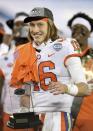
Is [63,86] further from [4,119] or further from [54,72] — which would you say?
[4,119]

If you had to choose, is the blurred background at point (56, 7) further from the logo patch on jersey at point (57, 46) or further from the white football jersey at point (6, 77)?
the logo patch on jersey at point (57, 46)

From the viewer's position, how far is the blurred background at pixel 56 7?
757 centimetres

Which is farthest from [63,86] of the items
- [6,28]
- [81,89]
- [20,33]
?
[6,28]

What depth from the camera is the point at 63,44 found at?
436 cm

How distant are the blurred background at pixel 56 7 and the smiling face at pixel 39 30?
2.92m

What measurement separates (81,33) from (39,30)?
1.56m

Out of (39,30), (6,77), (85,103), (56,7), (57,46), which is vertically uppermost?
(56,7)

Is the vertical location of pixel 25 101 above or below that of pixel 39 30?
below

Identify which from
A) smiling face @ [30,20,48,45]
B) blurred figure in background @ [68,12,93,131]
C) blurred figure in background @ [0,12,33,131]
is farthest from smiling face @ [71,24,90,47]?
smiling face @ [30,20,48,45]

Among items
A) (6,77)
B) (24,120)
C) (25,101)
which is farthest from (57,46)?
(6,77)

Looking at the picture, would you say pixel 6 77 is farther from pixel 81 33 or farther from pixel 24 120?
pixel 24 120

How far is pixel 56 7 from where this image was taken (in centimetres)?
780

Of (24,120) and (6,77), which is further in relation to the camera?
(6,77)

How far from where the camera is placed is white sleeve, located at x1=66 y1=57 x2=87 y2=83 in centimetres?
421
